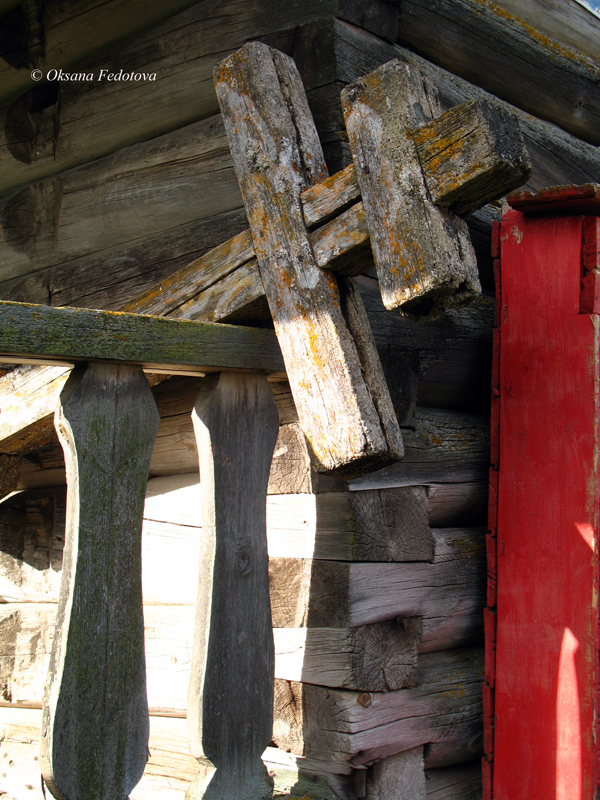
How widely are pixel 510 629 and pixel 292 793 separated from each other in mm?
792

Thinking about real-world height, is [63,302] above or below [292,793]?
above

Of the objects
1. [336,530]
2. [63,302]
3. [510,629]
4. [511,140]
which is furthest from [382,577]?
[63,302]

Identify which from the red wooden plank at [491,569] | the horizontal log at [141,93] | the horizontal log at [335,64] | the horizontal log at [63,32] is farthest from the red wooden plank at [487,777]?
the horizontal log at [63,32]

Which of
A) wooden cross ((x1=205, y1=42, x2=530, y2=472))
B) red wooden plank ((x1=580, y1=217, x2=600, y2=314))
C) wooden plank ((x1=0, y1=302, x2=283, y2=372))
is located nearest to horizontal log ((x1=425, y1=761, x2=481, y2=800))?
wooden cross ((x1=205, y1=42, x2=530, y2=472))

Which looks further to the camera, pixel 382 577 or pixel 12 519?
pixel 12 519

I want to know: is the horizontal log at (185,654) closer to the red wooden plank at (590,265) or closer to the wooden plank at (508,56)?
the red wooden plank at (590,265)

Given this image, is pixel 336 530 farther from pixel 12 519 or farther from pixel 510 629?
pixel 12 519

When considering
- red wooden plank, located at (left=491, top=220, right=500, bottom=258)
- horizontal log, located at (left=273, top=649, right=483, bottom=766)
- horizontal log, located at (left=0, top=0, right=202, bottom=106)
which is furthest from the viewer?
horizontal log, located at (left=0, top=0, right=202, bottom=106)

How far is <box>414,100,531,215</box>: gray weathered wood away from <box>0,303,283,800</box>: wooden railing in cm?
60

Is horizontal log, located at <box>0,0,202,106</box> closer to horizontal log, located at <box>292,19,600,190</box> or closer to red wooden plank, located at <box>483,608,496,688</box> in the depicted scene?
horizontal log, located at <box>292,19,600,190</box>

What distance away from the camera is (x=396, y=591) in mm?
2027

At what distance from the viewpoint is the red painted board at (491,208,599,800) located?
1.98 m

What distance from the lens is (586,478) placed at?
2039 millimetres

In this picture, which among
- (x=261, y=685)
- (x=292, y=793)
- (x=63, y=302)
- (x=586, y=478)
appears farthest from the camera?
(x=63, y=302)
